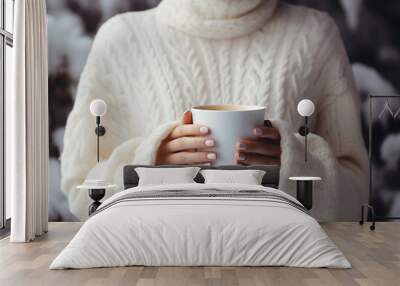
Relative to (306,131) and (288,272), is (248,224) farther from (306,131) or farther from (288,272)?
(306,131)

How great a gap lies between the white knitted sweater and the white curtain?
743mm

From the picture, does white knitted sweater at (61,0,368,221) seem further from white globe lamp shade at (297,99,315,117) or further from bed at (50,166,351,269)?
bed at (50,166,351,269)

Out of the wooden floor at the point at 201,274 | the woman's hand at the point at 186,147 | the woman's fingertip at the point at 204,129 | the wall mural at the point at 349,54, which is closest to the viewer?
the wooden floor at the point at 201,274

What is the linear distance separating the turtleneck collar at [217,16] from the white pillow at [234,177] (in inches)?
58.1

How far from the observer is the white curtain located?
558 centimetres

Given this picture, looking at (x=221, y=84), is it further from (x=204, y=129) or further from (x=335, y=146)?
(x=335, y=146)

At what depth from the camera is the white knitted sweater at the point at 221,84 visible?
21.7 feet

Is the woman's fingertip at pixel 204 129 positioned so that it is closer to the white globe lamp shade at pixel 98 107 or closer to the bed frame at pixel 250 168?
the bed frame at pixel 250 168

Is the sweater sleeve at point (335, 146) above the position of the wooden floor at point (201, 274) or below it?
above

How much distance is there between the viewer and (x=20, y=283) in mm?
3830

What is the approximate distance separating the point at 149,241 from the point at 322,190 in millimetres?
2999

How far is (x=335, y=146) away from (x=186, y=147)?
1.65 m

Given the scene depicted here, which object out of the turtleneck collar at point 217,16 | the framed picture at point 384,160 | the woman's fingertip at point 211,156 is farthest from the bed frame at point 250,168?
the turtleneck collar at point 217,16

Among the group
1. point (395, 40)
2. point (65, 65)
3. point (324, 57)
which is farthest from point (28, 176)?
point (395, 40)
